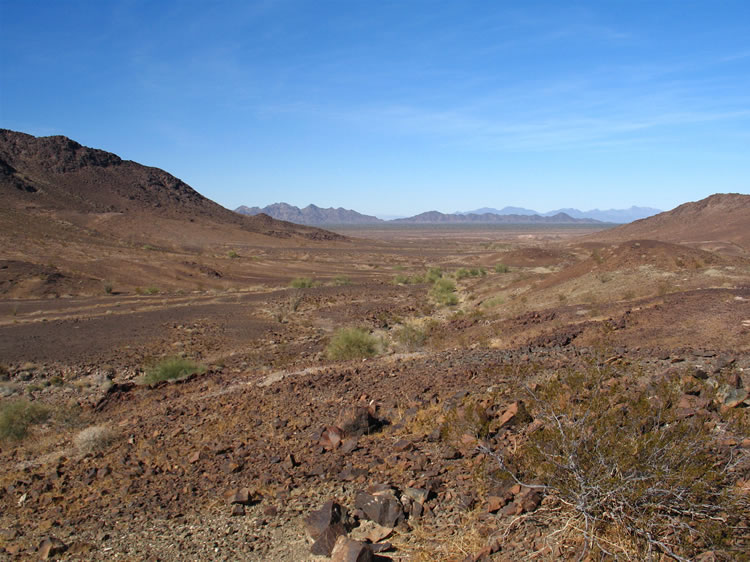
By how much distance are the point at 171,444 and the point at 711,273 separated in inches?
929

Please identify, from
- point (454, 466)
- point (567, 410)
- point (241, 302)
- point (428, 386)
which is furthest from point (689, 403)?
point (241, 302)

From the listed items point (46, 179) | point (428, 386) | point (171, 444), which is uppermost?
point (46, 179)

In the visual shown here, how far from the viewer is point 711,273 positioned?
2320 cm

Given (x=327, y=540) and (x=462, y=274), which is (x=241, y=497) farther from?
(x=462, y=274)

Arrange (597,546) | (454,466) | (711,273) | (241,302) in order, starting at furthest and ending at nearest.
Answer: (241,302) < (711,273) < (454,466) < (597,546)

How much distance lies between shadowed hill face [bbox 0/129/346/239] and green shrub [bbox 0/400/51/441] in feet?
279

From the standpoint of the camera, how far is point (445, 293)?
34281 mm

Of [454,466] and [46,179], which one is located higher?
[46,179]

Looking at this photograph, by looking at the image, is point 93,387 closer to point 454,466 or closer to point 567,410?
point 454,466

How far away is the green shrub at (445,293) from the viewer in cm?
3197

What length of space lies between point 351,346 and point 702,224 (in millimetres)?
→ 103878

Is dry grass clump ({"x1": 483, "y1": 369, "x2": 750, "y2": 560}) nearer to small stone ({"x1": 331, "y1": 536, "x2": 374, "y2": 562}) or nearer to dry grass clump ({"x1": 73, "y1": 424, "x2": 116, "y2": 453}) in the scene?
small stone ({"x1": 331, "y1": 536, "x2": 374, "y2": 562})

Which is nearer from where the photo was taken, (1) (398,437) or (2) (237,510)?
(2) (237,510)

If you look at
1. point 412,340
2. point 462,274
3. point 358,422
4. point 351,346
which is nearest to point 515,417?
point 358,422
